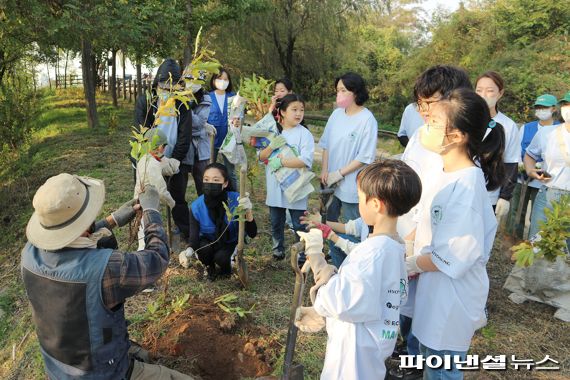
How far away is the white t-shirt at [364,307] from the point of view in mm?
1800

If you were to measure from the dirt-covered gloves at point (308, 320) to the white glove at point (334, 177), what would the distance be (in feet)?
6.02

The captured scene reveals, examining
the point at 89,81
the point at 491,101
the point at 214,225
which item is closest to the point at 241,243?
the point at 214,225

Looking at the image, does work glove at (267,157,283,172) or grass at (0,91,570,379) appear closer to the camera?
grass at (0,91,570,379)

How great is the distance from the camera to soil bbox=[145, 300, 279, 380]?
2.93 m

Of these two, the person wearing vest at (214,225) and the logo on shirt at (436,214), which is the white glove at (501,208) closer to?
the logo on shirt at (436,214)

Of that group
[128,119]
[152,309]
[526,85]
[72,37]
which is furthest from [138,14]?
[526,85]

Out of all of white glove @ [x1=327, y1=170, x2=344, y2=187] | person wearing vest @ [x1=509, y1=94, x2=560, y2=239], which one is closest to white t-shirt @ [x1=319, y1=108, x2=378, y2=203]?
white glove @ [x1=327, y1=170, x2=344, y2=187]

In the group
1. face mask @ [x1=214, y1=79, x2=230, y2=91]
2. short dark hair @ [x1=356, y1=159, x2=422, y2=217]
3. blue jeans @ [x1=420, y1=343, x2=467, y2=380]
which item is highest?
face mask @ [x1=214, y1=79, x2=230, y2=91]

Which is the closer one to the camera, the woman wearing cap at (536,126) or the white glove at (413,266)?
the white glove at (413,266)

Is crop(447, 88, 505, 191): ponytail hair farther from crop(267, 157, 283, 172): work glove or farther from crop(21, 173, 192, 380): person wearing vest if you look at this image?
crop(267, 157, 283, 172): work glove

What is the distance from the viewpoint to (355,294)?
5.87 ft

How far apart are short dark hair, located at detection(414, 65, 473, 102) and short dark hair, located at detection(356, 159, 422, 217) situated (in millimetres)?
928

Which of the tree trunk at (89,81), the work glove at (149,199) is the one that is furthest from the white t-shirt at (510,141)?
the tree trunk at (89,81)

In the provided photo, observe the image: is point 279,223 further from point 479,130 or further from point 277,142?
point 479,130
